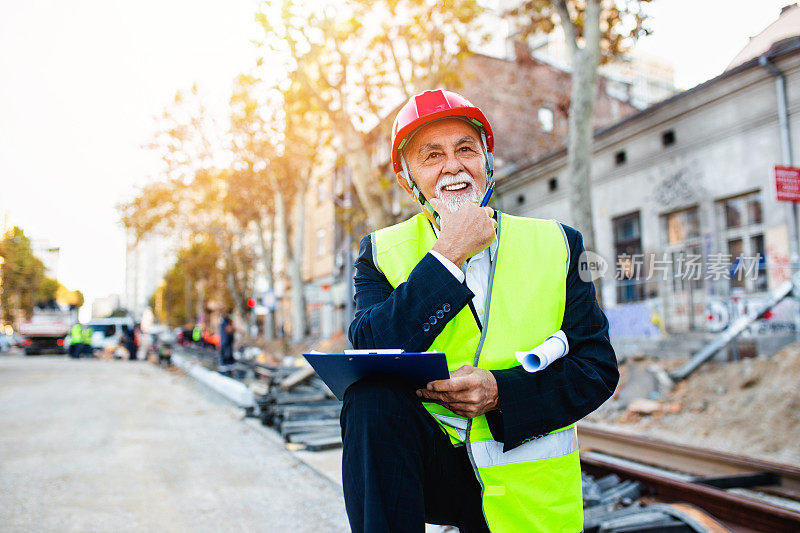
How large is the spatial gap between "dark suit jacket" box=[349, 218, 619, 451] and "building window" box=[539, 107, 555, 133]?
1079 inches

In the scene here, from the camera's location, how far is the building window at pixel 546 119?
28055 millimetres

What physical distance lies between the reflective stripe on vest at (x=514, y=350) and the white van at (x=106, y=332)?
35792 mm

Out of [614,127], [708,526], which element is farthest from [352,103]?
[708,526]

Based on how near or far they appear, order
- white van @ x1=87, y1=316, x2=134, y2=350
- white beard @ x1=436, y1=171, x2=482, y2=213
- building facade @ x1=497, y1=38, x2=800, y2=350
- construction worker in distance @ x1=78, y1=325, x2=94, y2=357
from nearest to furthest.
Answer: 1. white beard @ x1=436, y1=171, x2=482, y2=213
2. building facade @ x1=497, y1=38, x2=800, y2=350
3. construction worker in distance @ x1=78, y1=325, x2=94, y2=357
4. white van @ x1=87, y1=316, x2=134, y2=350

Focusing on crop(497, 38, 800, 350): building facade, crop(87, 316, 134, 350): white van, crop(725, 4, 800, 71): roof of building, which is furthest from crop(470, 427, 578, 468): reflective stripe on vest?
crop(87, 316, 134, 350): white van

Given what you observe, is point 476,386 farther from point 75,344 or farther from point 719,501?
point 75,344

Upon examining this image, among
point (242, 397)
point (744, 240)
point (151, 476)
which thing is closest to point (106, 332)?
point (242, 397)

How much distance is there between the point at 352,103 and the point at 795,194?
9378mm

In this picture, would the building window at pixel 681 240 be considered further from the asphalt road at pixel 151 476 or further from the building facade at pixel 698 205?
the asphalt road at pixel 151 476

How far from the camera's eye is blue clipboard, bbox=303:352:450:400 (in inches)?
63.6

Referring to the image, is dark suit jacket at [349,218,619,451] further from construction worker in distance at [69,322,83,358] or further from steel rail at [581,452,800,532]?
construction worker in distance at [69,322,83,358]

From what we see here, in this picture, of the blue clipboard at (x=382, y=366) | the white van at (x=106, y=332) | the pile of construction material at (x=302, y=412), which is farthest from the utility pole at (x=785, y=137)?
the white van at (x=106, y=332)

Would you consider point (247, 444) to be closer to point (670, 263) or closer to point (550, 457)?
point (550, 457)

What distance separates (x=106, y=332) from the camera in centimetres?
3888
